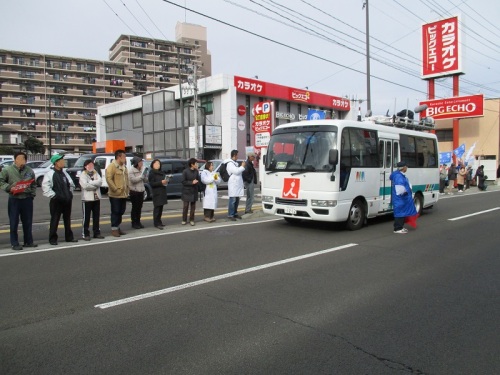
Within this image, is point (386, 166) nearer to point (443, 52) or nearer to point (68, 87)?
point (443, 52)

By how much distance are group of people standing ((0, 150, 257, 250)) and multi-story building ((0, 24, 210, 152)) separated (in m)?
67.6

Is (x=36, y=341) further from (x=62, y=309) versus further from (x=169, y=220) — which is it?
→ (x=169, y=220)

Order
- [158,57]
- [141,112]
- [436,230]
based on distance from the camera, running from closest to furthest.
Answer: [436,230], [141,112], [158,57]

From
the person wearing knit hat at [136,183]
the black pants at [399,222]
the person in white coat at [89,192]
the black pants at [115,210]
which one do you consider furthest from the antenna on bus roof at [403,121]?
the person in white coat at [89,192]

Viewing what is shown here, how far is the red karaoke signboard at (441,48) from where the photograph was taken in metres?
34.6

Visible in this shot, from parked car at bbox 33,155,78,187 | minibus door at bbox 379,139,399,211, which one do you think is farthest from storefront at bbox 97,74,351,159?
minibus door at bbox 379,139,399,211

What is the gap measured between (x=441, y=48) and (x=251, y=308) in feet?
125

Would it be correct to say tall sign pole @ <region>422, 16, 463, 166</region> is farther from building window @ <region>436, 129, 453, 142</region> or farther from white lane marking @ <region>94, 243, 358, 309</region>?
white lane marking @ <region>94, 243, 358, 309</region>

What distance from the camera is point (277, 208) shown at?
996cm

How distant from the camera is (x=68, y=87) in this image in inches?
3250

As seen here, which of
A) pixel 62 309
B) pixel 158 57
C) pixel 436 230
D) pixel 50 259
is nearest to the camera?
pixel 62 309

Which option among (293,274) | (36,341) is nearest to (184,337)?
(36,341)

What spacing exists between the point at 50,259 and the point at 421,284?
6036 millimetres

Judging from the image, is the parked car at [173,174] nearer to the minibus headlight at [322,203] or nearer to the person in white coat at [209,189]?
the person in white coat at [209,189]
